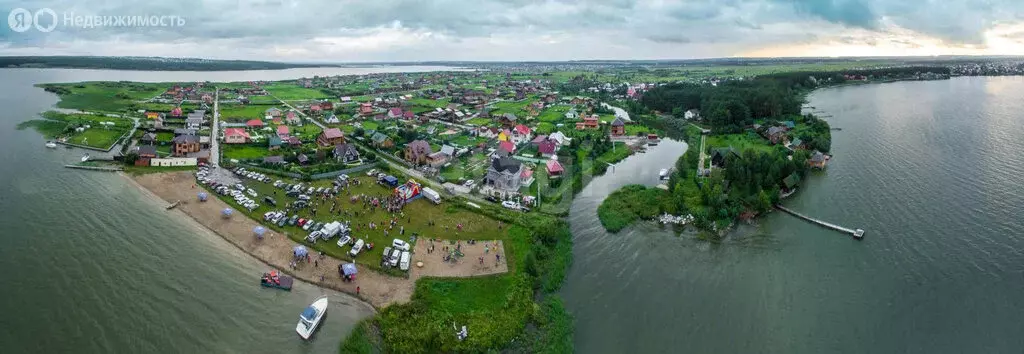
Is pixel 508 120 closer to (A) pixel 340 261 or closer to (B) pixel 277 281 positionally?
(A) pixel 340 261

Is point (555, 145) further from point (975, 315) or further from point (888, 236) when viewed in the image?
point (975, 315)

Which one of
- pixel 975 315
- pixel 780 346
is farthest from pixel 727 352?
pixel 975 315

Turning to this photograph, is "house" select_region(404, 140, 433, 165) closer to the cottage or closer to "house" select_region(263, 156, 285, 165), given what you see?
the cottage

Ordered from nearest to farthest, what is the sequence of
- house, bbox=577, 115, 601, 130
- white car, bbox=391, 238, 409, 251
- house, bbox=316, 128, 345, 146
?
white car, bbox=391, 238, 409, 251, house, bbox=316, 128, 345, 146, house, bbox=577, 115, 601, 130

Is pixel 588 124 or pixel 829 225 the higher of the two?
pixel 588 124

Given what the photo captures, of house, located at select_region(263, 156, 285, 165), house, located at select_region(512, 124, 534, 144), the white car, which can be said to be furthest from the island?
house, located at select_region(512, 124, 534, 144)

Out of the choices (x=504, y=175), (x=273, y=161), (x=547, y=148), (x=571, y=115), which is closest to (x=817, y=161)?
(x=547, y=148)

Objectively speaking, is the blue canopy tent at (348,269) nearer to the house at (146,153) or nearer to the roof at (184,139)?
the house at (146,153)

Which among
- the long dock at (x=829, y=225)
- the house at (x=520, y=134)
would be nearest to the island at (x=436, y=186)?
the house at (x=520, y=134)
